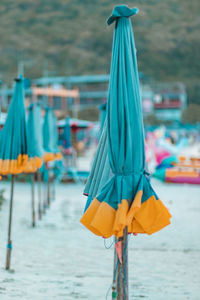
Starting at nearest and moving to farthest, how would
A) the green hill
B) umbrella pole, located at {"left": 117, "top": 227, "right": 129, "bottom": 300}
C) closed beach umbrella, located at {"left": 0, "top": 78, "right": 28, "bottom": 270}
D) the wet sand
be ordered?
umbrella pole, located at {"left": 117, "top": 227, "right": 129, "bottom": 300} → the wet sand → closed beach umbrella, located at {"left": 0, "top": 78, "right": 28, "bottom": 270} → the green hill

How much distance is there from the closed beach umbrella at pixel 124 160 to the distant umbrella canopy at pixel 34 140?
10.7 ft

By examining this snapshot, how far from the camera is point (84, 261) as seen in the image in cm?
664

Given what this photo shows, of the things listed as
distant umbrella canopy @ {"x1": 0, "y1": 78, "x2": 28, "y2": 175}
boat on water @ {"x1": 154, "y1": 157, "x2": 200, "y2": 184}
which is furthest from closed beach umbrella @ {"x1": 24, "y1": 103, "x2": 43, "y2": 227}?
boat on water @ {"x1": 154, "y1": 157, "x2": 200, "y2": 184}

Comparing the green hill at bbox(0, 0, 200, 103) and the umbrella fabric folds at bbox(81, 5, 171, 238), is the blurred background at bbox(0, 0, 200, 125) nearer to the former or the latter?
the green hill at bbox(0, 0, 200, 103)

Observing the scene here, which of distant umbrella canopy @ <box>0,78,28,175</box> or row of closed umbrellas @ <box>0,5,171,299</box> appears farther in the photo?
distant umbrella canopy @ <box>0,78,28,175</box>

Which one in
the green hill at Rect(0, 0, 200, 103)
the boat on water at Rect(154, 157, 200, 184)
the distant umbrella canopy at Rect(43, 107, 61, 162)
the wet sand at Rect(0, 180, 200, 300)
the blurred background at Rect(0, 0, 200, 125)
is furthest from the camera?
the green hill at Rect(0, 0, 200, 103)

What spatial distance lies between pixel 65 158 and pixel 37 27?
93.7 metres

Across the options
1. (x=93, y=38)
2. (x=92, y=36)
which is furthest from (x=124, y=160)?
(x=92, y=36)

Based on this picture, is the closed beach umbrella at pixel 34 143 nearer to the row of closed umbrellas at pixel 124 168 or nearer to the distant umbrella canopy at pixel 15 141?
the distant umbrella canopy at pixel 15 141

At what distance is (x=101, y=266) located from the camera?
21.0 ft

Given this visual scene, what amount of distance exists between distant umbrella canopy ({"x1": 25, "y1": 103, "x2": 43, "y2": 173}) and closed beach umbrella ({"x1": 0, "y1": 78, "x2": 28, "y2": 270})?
0.68 m

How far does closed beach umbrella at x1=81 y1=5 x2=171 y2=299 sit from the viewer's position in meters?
3.67

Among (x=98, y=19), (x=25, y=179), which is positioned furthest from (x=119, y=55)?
(x=98, y=19)

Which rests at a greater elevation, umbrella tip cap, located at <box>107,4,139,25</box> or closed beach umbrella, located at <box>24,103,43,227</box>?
umbrella tip cap, located at <box>107,4,139,25</box>
